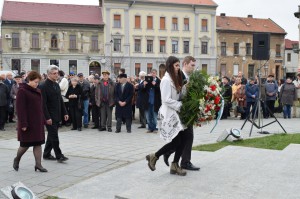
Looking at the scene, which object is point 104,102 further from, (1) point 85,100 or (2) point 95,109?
(1) point 85,100

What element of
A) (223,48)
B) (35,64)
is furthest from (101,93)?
(223,48)

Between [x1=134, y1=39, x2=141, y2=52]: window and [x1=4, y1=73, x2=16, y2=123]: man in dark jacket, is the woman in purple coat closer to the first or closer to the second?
[x1=4, y1=73, x2=16, y2=123]: man in dark jacket

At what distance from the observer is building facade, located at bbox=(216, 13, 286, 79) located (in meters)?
58.3

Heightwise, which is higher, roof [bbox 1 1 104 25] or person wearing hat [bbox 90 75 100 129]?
roof [bbox 1 1 104 25]

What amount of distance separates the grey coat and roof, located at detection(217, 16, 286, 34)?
1661 inches

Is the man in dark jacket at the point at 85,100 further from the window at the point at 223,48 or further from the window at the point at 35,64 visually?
the window at the point at 223,48

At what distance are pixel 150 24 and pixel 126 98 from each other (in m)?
43.4

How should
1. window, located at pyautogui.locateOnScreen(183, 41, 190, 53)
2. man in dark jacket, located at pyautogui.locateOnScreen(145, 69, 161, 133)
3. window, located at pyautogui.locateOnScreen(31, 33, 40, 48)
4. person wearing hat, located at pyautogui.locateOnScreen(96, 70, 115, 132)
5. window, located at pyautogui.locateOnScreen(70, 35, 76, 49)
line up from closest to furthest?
1. man in dark jacket, located at pyautogui.locateOnScreen(145, 69, 161, 133)
2. person wearing hat, located at pyautogui.locateOnScreen(96, 70, 115, 132)
3. window, located at pyautogui.locateOnScreen(31, 33, 40, 48)
4. window, located at pyautogui.locateOnScreen(70, 35, 76, 49)
5. window, located at pyautogui.locateOnScreen(183, 41, 190, 53)

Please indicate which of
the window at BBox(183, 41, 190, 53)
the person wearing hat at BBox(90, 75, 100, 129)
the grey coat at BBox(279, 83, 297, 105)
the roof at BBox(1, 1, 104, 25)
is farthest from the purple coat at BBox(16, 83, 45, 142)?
the window at BBox(183, 41, 190, 53)

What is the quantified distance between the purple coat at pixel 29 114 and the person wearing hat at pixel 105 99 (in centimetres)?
605

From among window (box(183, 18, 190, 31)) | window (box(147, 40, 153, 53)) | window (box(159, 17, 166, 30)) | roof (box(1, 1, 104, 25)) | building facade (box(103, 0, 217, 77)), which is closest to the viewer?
roof (box(1, 1, 104, 25))

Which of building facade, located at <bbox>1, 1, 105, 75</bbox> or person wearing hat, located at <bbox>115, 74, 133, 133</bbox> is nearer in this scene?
person wearing hat, located at <bbox>115, 74, 133, 133</bbox>

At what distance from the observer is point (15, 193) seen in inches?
179

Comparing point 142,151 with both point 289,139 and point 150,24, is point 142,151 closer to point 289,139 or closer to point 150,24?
point 289,139
